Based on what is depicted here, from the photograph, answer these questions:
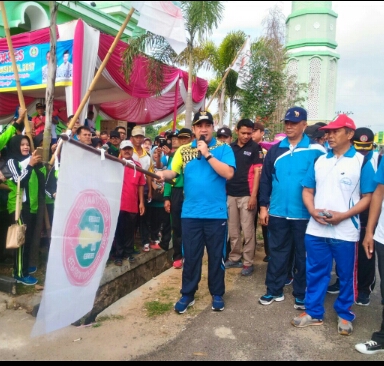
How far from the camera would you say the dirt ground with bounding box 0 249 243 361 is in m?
2.80

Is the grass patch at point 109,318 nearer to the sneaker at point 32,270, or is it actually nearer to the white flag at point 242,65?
the sneaker at point 32,270

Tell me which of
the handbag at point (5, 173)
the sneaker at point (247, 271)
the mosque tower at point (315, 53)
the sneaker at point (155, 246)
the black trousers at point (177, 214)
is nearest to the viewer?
the handbag at point (5, 173)

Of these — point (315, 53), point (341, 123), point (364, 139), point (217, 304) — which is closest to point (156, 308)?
point (217, 304)

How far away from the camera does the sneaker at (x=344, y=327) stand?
10.1ft

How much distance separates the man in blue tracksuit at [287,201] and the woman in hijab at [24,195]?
251cm

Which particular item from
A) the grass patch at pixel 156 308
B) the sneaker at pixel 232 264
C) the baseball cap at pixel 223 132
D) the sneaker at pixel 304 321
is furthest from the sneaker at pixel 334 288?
the baseball cap at pixel 223 132

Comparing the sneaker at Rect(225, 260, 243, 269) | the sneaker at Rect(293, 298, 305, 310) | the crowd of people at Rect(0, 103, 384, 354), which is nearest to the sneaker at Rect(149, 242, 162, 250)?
the crowd of people at Rect(0, 103, 384, 354)

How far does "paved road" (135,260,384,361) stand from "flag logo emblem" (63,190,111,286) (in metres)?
0.82

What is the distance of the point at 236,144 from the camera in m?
4.50

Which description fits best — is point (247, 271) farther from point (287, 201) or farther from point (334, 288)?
point (287, 201)

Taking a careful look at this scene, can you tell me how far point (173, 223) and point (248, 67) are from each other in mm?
5727

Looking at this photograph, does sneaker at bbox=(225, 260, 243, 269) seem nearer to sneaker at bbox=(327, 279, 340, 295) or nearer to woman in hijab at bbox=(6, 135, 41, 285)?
sneaker at bbox=(327, 279, 340, 295)

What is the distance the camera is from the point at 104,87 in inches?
365

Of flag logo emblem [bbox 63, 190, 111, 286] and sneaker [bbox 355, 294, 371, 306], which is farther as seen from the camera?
sneaker [bbox 355, 294, 371, 306]
